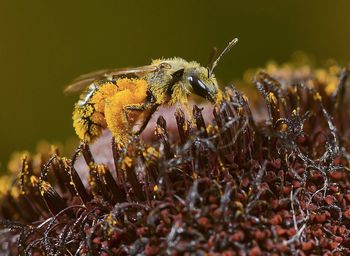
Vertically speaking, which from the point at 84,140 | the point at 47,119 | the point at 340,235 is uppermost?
the point at 47,119

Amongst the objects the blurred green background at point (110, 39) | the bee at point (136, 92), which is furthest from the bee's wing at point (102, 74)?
the blurred green background at point (110, 39)

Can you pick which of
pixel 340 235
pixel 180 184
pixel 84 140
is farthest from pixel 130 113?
pixel 340 235

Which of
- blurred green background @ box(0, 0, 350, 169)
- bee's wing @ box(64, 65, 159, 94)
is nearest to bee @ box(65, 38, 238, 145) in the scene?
bee's wing @ box(64, 65, 159, 94)

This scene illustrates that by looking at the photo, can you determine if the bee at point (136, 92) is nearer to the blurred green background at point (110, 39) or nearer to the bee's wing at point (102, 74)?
the bee's wing at point (102, 74)

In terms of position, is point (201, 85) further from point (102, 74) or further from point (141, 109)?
point (102, 74)

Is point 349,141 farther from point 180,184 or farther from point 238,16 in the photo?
point 238,16

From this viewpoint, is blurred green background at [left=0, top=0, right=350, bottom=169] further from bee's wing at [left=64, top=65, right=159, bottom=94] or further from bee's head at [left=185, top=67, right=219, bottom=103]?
bee's head at [left=185, top=67, right=219, bottom=103]

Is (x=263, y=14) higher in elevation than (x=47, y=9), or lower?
lower
